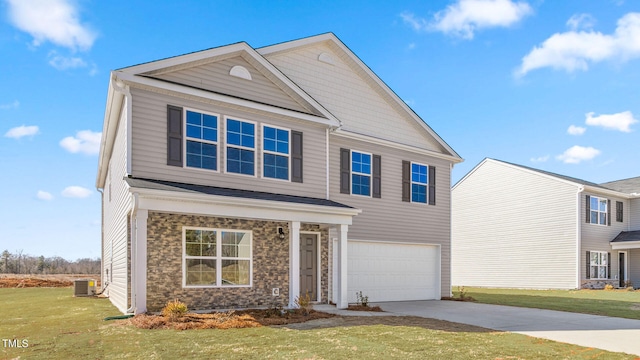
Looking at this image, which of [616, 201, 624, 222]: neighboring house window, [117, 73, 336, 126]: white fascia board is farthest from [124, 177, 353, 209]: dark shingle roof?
[616, 201, 624, 222]: neighboring house window

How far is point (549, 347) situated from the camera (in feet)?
27.4

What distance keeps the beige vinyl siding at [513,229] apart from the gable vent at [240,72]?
67.5 feet

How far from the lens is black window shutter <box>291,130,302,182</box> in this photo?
45.3 feet

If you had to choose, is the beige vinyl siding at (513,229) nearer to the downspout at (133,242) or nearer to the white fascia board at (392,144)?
the white fascia board at (392,144)

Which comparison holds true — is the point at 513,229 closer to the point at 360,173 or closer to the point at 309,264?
the point at 360,173

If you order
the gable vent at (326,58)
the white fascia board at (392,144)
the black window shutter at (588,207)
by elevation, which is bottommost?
the black window shutter at (588,207)

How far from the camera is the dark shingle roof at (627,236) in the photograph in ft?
89.7

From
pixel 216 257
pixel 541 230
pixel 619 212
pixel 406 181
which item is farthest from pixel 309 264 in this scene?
pixel 619 212

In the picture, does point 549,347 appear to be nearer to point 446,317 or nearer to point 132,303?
point 446,317

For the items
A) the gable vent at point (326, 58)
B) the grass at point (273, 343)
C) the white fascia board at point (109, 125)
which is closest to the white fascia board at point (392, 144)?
the gable vent at point (326, 58)

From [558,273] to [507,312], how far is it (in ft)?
48.5

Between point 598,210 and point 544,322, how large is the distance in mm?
19424

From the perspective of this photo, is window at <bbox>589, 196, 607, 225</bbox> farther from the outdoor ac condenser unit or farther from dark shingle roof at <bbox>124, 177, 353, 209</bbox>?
the outdoor ac condenser unit

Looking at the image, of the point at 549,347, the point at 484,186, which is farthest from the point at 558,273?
the point at 549,347
